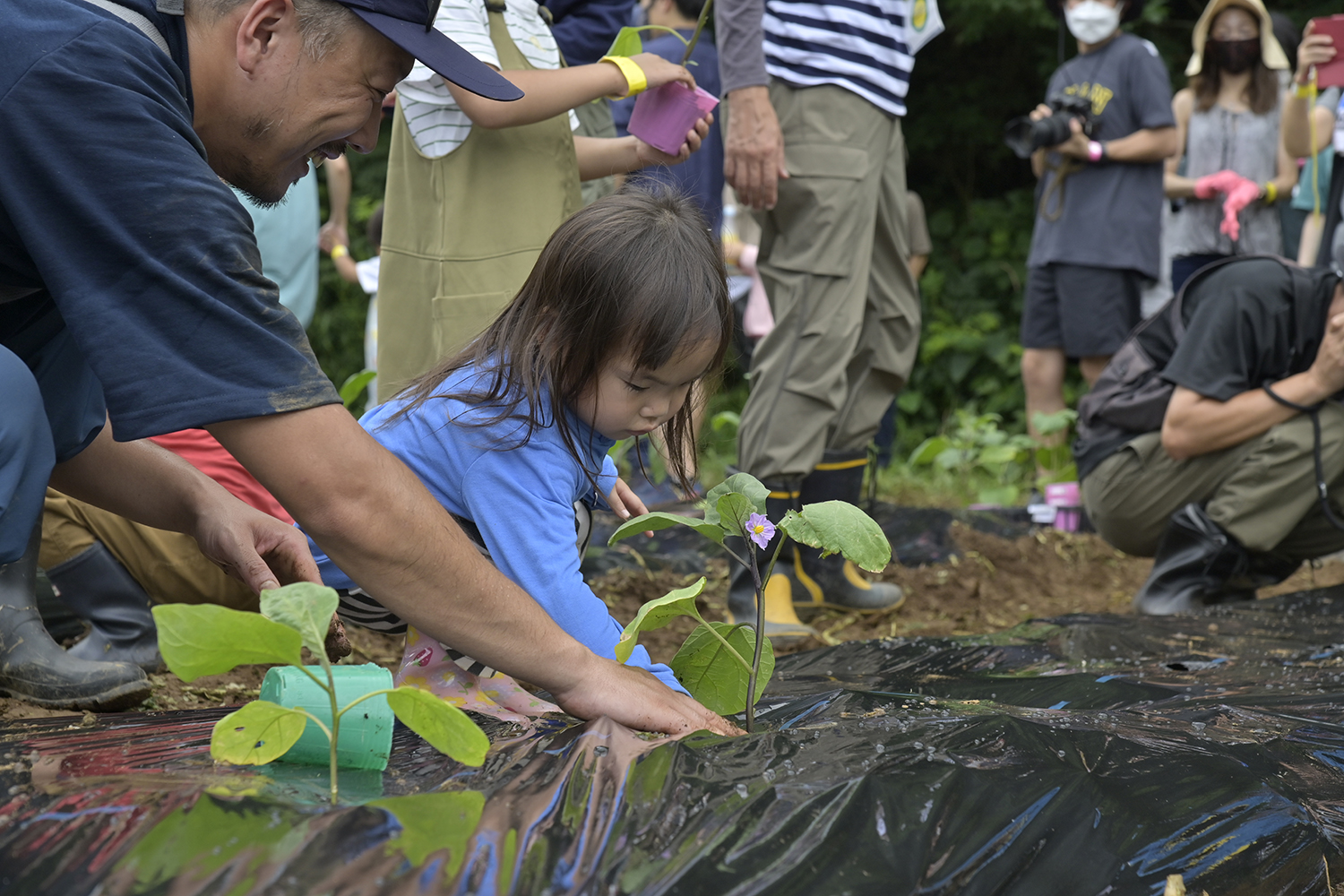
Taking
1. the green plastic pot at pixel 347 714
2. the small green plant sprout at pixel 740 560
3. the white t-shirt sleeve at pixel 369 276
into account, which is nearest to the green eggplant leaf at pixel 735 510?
the small green plant sprout at pixel 740 560

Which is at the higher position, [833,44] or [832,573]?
[833,44]

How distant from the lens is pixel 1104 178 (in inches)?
165

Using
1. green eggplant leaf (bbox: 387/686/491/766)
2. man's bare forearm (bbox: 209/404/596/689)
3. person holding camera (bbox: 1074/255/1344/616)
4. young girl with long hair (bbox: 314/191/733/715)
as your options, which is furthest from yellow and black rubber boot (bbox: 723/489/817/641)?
green eggplant leaf (bbox: 387/686/491/766)

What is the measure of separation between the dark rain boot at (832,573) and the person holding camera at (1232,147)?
223 centimetres

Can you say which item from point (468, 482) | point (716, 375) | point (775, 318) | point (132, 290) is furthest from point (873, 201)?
point (132, 290)

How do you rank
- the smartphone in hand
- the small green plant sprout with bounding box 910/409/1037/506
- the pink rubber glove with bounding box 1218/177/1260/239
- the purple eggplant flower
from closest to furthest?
1. the purple eggplant flower
2. the smartphone in hand
3. the pink rubber glove with bounding box 1218/177/1260/239
4. the small green plant sprout with bounding box 910/409/1037/506

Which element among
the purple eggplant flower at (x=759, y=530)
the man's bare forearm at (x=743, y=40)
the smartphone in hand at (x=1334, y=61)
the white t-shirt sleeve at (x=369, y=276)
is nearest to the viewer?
the purple eggplant flower at (x=759, y=530)

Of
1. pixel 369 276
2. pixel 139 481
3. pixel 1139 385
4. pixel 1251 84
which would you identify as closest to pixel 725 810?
pixel 139 481

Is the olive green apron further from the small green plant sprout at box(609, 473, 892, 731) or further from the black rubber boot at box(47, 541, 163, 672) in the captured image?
the small green plant sprout at box(609, 473, 892, 731)

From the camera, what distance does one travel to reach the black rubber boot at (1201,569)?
9.34 ft

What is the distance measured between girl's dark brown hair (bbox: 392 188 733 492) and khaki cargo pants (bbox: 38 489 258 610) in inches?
30.3

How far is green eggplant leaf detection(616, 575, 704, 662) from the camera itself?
1254 mm

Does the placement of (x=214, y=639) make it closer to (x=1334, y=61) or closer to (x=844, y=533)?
(x=844, y=533)

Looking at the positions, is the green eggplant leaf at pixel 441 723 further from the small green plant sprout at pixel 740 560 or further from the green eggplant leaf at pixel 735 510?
the green eggplant leaf at pixel 735 510
